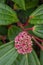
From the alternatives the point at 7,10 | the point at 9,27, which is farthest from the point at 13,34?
the point at 7,10

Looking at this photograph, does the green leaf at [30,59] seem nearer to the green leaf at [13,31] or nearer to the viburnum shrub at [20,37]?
the viburnum shrub at [20,37]

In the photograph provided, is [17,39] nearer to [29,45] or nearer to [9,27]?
[29,45]

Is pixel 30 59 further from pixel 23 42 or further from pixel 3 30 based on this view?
pixel 3 30

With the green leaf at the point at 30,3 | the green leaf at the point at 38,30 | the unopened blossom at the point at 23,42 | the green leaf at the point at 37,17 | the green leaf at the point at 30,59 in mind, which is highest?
the green leaf at the point at 30,3

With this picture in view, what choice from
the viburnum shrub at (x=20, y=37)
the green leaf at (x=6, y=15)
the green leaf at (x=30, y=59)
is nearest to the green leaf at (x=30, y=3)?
the viburnum shrub at (x=20, y=37)

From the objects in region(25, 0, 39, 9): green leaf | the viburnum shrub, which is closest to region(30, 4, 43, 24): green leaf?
the viburnum shrub

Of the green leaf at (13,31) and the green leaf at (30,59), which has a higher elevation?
the green leaf at (13,31)

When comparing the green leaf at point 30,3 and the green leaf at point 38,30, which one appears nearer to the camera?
the green leaf at point 38,30

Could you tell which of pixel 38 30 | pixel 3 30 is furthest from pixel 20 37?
pixel 3 30
